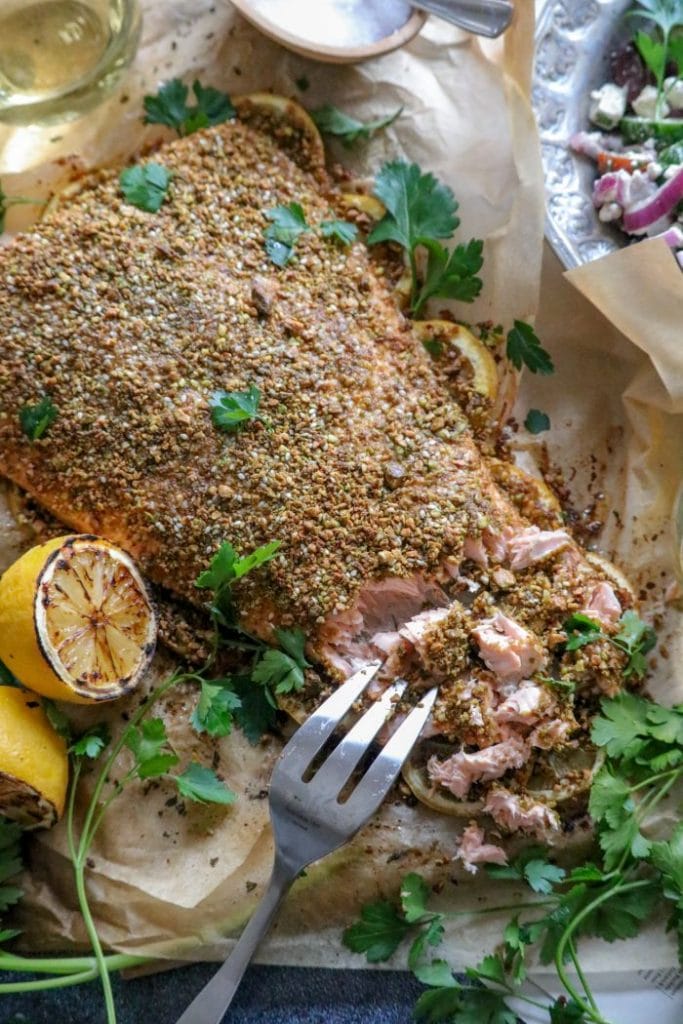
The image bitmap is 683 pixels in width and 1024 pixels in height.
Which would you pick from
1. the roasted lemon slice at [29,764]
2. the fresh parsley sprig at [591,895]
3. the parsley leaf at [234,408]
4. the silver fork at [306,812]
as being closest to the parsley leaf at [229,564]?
the parsley leaf at [234,408]

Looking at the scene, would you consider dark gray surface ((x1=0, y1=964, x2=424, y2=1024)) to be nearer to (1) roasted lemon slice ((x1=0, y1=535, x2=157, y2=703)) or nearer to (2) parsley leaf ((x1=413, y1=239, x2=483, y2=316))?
(1) roasted lemon slice ((x1=0, y1=535, x2=157, y2=703))

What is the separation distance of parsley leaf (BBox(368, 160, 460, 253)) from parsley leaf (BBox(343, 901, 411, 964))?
1846 millimetres

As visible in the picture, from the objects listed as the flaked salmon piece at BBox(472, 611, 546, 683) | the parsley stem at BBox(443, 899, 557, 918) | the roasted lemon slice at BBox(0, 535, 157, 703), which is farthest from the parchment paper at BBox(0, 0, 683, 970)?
the flaked salmon piece at BBox(472, 611, 546, 683)

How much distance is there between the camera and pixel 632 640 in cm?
297

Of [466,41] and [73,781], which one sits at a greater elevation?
[466,41]

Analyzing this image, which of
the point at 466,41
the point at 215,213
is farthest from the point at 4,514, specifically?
the point at 466,41

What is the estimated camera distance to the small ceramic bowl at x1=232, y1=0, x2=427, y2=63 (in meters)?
3.12

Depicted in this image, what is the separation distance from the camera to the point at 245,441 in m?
2.98

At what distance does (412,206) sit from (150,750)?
5.55 feet

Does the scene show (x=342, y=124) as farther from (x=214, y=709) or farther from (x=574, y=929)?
(x=574, y=929)

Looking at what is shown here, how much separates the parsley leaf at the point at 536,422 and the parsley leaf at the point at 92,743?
152 cm

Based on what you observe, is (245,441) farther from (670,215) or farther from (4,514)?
(670,215)

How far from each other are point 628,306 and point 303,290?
0.91m

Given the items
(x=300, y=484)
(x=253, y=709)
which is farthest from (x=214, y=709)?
(x=300, y=484)
